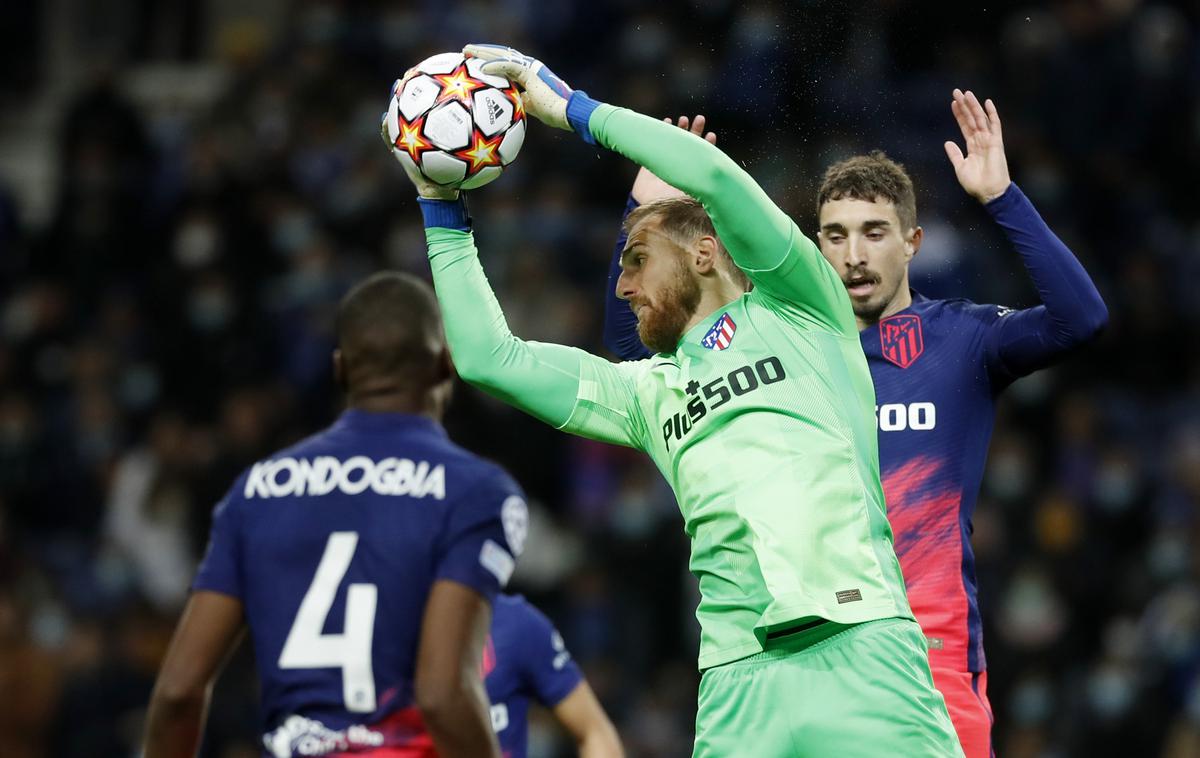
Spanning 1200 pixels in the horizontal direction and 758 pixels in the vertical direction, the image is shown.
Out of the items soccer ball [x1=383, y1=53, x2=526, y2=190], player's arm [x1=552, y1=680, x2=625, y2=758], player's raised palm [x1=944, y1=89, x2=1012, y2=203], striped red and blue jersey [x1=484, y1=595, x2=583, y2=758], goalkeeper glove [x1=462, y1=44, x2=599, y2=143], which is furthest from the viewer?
player's arm [x1=552, y1=680, x2=625, y2=758]

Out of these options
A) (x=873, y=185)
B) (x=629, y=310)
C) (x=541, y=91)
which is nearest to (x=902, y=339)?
(x=873, y=185)

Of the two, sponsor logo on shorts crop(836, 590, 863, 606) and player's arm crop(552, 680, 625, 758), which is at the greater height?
sponsor logo on shorts crop(836, 590, 863, 606)

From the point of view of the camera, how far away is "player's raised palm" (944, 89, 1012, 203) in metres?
5.65

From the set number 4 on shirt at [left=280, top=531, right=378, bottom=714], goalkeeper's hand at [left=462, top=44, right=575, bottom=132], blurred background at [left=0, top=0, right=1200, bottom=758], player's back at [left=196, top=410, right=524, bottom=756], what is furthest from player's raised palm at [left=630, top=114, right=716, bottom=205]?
blurred background at [left=0, top=0, right=1200, bottom=758]

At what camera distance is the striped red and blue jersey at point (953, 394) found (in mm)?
5465

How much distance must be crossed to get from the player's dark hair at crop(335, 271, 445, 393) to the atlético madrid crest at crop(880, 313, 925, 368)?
1.80 metres

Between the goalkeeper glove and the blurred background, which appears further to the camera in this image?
the blurred background

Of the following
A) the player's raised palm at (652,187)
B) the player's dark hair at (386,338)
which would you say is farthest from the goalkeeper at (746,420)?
the player's raised palm at (652,187)

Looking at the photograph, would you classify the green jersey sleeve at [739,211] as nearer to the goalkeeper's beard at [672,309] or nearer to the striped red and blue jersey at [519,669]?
the goalkeeper's beard at [672,309]

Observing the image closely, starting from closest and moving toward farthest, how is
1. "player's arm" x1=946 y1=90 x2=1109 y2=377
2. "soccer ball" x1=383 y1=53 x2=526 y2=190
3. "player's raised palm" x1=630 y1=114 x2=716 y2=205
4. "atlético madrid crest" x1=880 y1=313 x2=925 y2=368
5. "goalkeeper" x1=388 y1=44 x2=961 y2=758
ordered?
"goalkeeper" x1=388 y1=44 x2=961 y2=758 → "soccer ball" x1=383 y1=53 x2=526 y2=190 → "player's arm" x1=946 y1=90 x2=1109 y2=377 → "atlético madrid crest" x1=880 y1=313 x2=925 y2=368 → "player's raised palm" x1=630 y1=114 x2=716 y2=205

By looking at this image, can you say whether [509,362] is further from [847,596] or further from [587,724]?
[587,724]

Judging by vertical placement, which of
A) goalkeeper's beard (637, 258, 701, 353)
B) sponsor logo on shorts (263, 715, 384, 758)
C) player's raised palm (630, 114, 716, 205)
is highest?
player's raised palm (630, 114, 716, 205)

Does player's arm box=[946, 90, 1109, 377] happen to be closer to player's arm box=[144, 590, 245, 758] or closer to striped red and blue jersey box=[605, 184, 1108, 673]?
striped red and blue jersey box=[605, 184, 1108, 673]

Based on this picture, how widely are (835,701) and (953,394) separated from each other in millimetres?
1414
